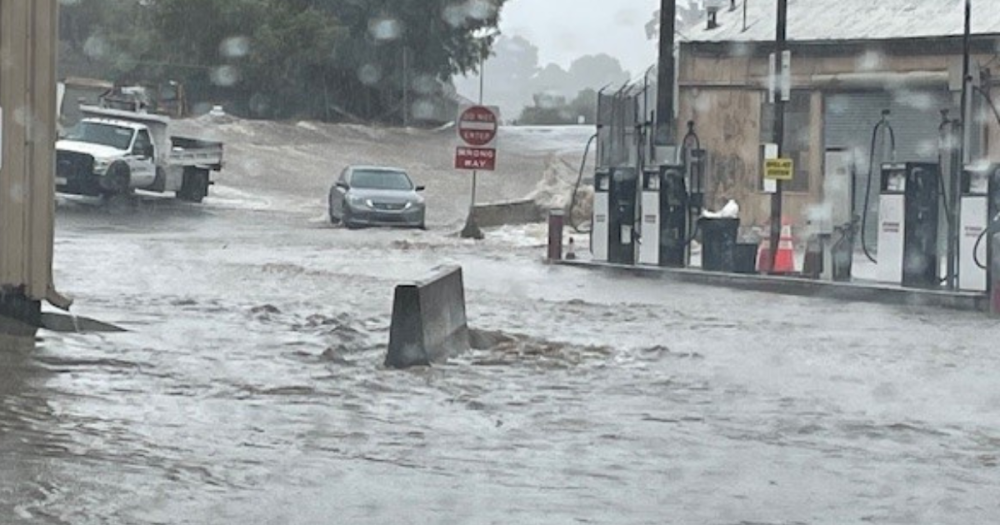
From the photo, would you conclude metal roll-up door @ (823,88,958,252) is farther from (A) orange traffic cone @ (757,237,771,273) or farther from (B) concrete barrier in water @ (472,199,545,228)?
(A) orange traffic cone @ (757,237,771,273)

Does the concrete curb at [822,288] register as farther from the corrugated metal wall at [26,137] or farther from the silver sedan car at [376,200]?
the silver sedan car at [376,200]

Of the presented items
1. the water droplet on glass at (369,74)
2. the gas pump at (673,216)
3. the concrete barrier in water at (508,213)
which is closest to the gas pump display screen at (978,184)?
the gas pump at (673,216)

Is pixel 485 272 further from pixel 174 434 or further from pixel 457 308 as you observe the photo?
pixel 174 434

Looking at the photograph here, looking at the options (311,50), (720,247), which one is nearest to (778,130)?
(720,247)

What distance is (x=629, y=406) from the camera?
14.0 meters

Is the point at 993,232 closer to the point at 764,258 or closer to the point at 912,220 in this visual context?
the point at 912,220

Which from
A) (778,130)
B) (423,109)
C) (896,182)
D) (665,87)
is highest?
(423,109)

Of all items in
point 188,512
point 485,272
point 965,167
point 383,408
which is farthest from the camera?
point 485,272

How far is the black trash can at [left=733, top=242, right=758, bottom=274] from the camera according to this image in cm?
2916

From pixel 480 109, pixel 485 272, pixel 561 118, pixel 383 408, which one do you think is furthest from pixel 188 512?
pixel 561 118

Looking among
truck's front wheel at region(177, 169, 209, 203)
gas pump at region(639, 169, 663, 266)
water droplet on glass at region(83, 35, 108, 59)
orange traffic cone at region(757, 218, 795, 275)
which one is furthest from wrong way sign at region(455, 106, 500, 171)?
water droplet on glass at region(83, 35, 108, 59)

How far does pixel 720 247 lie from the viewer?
29422mm

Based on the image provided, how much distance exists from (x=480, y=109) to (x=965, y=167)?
1732cm

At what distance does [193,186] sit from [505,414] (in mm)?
37852
